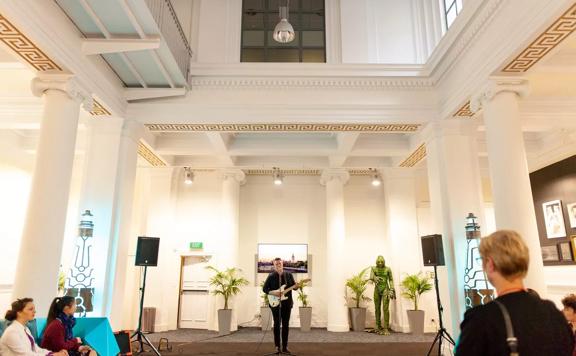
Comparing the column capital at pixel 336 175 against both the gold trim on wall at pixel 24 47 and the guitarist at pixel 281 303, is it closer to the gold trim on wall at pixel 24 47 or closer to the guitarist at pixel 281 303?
the guitarist at pixel 281 303

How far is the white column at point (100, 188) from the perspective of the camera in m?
6.23

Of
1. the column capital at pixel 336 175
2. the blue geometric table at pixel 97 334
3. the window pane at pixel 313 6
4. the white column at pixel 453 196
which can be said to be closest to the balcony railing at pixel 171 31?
the window pane at pixel 313 6

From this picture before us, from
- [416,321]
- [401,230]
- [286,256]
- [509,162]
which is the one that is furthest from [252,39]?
[416,321]

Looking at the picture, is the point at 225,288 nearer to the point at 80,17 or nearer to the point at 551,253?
the point at 80,17

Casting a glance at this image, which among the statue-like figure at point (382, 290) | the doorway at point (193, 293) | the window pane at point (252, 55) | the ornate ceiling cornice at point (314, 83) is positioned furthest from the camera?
the doorway at point (193, 293)

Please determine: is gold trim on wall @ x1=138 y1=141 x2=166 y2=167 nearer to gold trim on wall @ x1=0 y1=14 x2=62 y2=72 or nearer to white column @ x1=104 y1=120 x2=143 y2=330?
white column @ x1=104 y1=120 x2=143 y2=330

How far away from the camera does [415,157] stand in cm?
928

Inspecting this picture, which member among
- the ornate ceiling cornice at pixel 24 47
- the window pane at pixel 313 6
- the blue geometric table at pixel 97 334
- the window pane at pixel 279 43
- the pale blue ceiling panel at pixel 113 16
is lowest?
the blue geometric table at pixel 97 334

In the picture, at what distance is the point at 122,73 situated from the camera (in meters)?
6.49

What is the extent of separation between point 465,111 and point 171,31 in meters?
4.92

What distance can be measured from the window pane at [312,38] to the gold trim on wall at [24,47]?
4996mm

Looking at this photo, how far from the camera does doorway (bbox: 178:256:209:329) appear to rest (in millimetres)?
10250

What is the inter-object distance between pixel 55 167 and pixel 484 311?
205 inches

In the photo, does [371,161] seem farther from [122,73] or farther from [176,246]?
[122,73]
